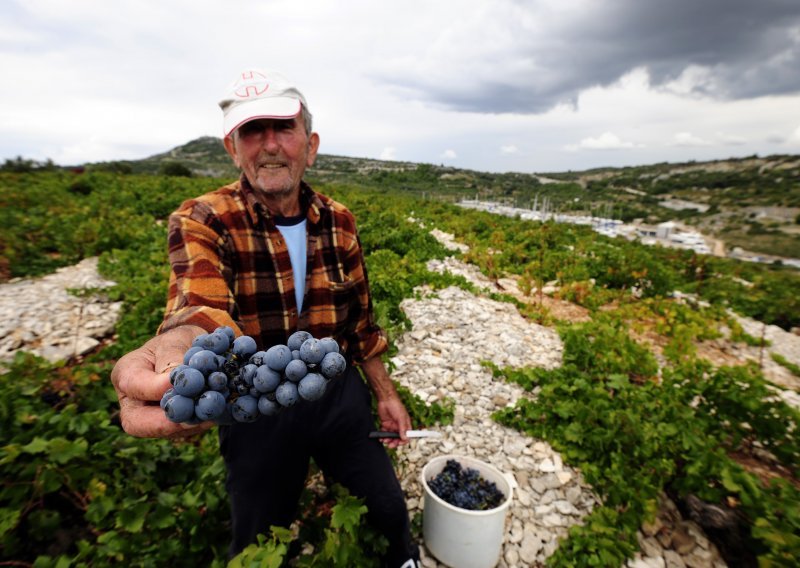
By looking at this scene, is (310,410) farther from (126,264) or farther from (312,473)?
(126,264)

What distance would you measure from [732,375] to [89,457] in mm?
5726

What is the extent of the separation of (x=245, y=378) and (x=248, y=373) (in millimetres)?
23

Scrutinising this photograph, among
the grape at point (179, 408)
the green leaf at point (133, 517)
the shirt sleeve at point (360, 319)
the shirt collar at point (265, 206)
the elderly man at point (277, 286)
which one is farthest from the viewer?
the shirt sleeve at point (360, 319)

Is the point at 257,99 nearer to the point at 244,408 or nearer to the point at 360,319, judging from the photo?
the point at 360,319

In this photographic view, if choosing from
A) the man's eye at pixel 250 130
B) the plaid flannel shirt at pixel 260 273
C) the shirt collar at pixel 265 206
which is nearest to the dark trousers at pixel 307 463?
the plaid flannel shirt at pixel 260 273

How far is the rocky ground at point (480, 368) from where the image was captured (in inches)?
133

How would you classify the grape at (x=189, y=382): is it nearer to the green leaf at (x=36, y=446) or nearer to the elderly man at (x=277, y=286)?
the elderly man at (x=277, y=286)

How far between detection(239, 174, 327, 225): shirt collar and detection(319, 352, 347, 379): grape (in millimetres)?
1447

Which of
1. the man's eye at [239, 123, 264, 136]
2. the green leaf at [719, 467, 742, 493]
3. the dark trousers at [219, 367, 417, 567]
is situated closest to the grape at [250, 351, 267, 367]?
the dark trousers at [219, 367, 417, 567]


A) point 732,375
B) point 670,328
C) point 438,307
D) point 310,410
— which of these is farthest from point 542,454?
point 670,328

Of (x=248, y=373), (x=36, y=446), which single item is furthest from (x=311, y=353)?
(x=36, y=446)

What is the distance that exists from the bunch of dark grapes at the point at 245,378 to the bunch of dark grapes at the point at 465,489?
8.17 feet

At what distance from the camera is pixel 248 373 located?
1.14 meters

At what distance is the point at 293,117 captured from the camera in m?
2.25
